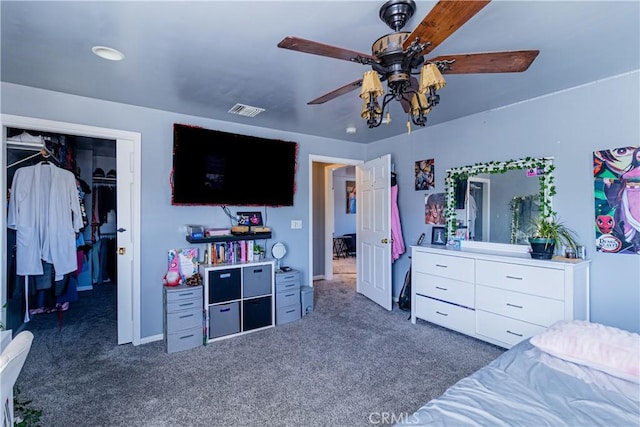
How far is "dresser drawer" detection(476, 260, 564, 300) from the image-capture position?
7.93 feet

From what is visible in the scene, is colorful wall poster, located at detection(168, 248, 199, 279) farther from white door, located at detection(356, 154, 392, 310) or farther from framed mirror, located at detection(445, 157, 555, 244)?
framed mirror, located at detection(445, 157, 555, 244)

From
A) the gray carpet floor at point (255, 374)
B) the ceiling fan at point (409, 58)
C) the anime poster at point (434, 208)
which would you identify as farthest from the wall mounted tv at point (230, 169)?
the ceiling fan at point (409, 58)

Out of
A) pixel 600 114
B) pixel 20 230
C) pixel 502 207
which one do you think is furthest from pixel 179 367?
pixel 600 114

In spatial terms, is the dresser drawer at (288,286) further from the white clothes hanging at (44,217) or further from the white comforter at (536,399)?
the white comforter at (536,399)

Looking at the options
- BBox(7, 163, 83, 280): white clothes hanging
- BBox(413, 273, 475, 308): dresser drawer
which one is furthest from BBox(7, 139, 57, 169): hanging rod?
BBox(413, 273, 475, 308): dresser drawer

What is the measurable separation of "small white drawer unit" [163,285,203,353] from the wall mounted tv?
942 mm

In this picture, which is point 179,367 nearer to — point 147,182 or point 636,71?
point 147,182

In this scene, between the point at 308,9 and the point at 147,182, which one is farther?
the point at 147,182

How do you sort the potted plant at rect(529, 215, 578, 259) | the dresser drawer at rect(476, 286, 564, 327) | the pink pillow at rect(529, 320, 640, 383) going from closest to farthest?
the pink pillow at rect(529, 320, 640, 383) → the dresser drawer at rect(476, 286, 564, 327) → the potted plant at rect(529, 215, 578, 259)

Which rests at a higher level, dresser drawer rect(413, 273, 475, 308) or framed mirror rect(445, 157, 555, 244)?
framed mirror rect(445, 157, 555, 244)

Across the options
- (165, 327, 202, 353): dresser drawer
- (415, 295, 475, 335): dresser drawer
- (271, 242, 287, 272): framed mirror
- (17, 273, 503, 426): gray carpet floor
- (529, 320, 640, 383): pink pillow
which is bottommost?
(17, 273, 503, 426): gray carpet floor

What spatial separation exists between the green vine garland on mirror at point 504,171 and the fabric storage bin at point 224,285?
2480mm

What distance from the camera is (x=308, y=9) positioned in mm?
1580

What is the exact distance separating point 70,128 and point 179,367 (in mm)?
2320
